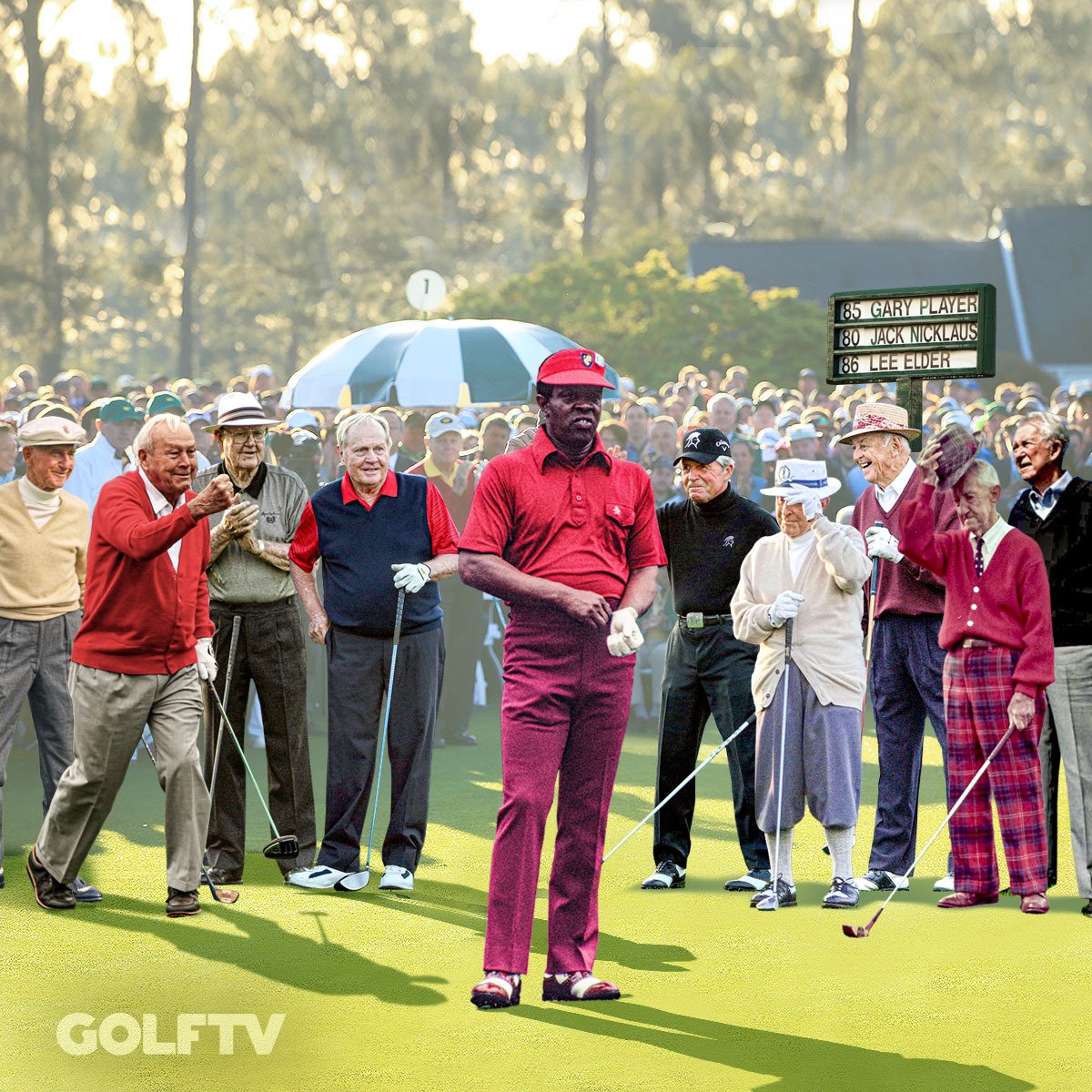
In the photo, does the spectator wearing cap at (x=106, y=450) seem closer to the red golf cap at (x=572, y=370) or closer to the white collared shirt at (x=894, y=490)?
the white collared shirt at (x=894, y=490)

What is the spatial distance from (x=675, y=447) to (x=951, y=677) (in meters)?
7.26

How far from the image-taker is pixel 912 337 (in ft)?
30.3

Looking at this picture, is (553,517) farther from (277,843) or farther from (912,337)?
(912,337)

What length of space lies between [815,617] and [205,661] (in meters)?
2.58

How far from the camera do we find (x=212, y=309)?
58.1 metres

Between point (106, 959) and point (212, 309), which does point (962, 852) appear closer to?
point (106, 959)

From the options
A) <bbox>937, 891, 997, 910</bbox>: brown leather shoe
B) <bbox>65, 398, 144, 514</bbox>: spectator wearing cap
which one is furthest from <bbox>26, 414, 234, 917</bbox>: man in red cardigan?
<bbox>65, 398, 144, 514</bbox>: spectator wearing cap

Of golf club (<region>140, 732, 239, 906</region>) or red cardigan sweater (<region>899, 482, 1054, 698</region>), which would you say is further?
golf club (<region>140, 732, 239, 906</region>)

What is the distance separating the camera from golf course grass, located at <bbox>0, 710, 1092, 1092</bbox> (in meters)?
5.77

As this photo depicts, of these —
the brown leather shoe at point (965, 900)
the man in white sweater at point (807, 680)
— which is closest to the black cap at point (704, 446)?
the man in white sweater at point (807, 680)

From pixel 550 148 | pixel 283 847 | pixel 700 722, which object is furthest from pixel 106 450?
pixel 550 148

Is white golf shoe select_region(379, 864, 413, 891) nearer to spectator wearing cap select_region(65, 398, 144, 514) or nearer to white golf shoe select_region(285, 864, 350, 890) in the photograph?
white golf shoe select_region(285, 864, 350, 890)

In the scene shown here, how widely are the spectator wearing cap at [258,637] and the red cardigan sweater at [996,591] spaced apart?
2790 millimetres

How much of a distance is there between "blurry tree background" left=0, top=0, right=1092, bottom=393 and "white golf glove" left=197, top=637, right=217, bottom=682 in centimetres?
3805
